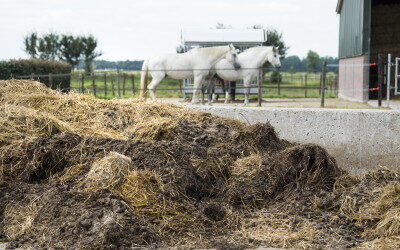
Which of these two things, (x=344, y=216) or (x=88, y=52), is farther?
(x=88, y=52)

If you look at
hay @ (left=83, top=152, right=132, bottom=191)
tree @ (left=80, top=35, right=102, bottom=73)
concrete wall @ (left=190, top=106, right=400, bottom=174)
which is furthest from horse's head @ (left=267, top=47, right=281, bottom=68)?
tree @ (left=80, top=35, right=102, bottom=73)

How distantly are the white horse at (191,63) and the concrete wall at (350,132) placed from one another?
7880 millimetres

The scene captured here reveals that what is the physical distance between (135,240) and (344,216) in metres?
1.62

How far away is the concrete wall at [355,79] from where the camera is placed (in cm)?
1468

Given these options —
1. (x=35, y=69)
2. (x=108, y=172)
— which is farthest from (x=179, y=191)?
(x=35, y=69)

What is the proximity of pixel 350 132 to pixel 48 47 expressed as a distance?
3659cm

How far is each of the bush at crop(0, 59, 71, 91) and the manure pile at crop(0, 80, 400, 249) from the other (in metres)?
8.57

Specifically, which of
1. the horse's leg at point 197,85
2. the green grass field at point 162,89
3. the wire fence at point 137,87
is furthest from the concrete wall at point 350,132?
the horse's leg at point 197,85

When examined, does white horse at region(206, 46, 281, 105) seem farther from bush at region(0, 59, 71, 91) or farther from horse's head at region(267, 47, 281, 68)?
bush at region(0, 59, 71, 91)

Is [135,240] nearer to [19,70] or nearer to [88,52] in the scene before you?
[19,70]

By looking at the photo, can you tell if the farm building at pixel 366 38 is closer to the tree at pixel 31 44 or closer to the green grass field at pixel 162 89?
the green grass field at pixel 162 89

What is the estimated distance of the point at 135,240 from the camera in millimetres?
2889

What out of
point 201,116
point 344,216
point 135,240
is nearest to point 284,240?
point 344,216

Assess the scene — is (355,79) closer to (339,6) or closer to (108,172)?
(339,6)
